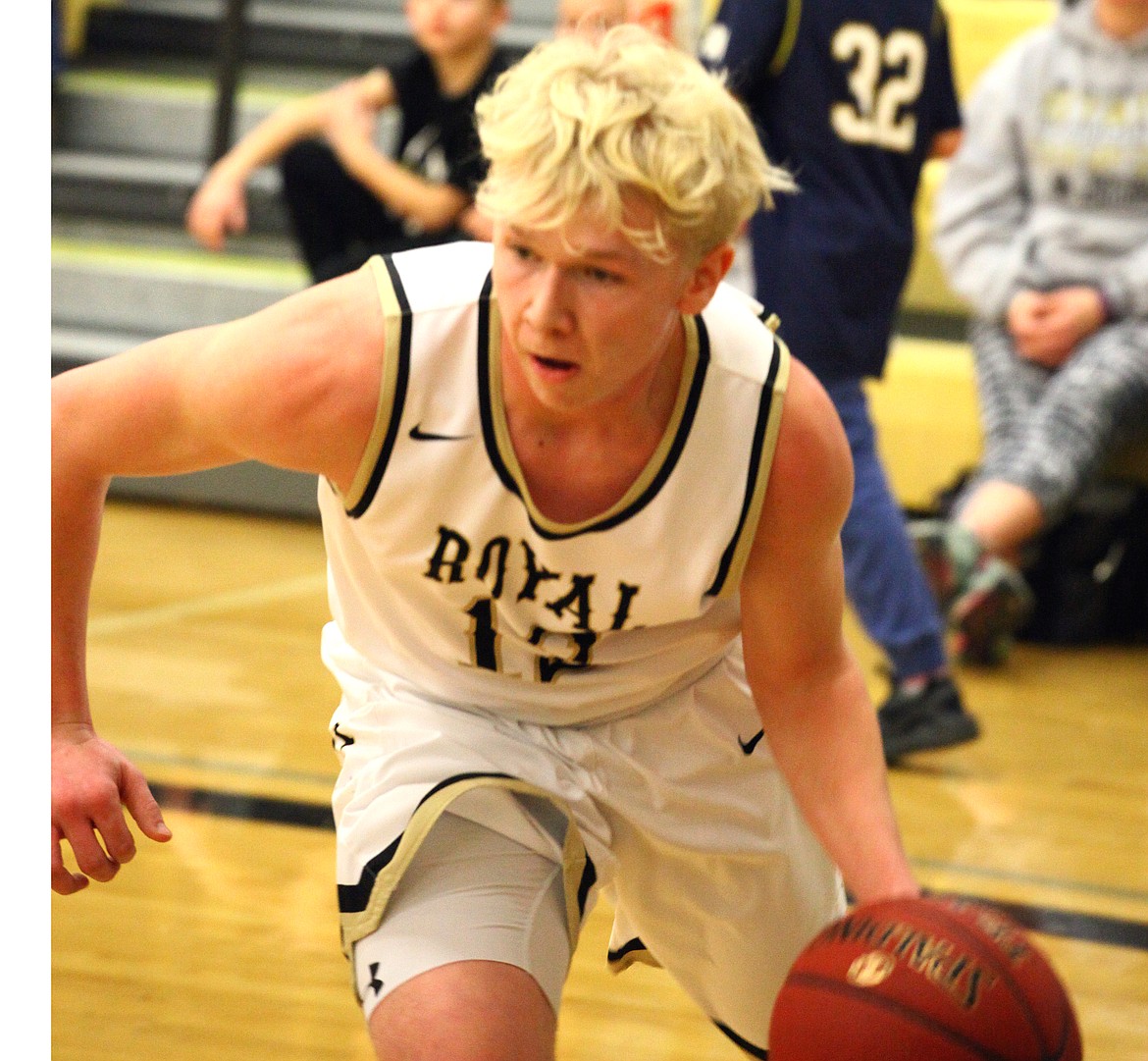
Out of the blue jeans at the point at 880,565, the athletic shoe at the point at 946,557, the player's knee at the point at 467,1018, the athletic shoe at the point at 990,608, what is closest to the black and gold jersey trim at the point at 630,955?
the player's knee at the point at 467,1018

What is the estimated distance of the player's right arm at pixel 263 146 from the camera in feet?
16.1

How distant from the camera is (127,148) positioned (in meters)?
7.11

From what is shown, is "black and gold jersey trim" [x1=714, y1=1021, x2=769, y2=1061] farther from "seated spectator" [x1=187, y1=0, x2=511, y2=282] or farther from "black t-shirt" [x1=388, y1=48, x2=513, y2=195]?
"black t-shirt" [x1=388, y1=48, x2=513, y2=195]

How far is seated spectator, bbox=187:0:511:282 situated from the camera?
4.91 meters

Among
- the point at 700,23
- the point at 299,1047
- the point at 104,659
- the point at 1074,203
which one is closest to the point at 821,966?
the point at 299,1047

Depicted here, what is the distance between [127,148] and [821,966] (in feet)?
20.1

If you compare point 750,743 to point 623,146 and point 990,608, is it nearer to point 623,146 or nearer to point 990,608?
point 623,146

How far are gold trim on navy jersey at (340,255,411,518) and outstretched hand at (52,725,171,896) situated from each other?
0.40m

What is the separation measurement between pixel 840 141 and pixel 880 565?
2.80ft

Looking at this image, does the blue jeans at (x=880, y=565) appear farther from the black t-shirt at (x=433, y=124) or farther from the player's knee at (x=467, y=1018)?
the player's knee at (x=467, y=1018)

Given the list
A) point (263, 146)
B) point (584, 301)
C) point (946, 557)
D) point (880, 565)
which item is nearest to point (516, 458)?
point (584, 301)

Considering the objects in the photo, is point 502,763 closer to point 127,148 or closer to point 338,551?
point 338,551
